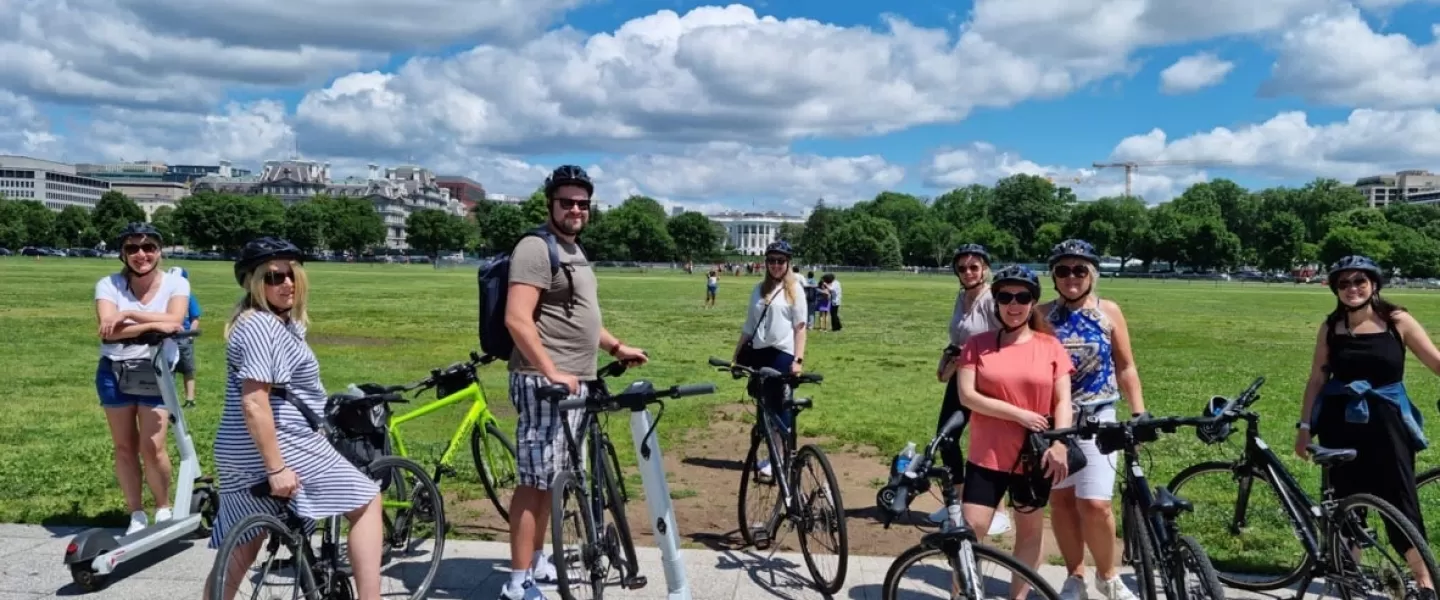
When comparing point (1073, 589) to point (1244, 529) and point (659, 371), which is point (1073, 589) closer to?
point (1244, 529)

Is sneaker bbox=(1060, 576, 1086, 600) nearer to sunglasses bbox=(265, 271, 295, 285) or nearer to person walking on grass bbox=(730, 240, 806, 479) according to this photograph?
person walking on grass bbox=(730, 240, 806, 479)

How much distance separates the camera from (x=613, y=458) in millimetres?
4863

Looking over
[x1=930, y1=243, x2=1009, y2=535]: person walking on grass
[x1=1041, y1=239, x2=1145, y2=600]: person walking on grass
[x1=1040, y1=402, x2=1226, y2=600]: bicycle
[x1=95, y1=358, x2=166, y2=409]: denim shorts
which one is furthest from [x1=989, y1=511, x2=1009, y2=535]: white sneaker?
[x1=95, y1=358, x2=166, y2=409]: denim shorts

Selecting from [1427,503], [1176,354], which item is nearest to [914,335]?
[1176,354]

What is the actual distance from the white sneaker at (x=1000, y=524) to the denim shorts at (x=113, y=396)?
4951mm

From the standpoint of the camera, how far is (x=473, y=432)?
21.7 feet

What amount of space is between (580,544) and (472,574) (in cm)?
125

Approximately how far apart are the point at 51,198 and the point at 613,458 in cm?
23251

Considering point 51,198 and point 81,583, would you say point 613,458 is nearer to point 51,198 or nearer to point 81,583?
point 81,583

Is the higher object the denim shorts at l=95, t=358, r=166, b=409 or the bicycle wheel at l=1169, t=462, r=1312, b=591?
the denim shorts at l=95, t=358, r=166, b=409

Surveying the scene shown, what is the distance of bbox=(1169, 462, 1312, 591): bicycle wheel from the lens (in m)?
5.30

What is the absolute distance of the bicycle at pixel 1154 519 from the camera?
3.79 meters

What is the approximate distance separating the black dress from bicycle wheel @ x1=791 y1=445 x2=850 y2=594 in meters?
2.61

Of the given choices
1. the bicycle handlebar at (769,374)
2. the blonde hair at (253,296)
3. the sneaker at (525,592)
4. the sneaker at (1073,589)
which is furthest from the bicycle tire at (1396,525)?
the blonde hair at (253,296)
